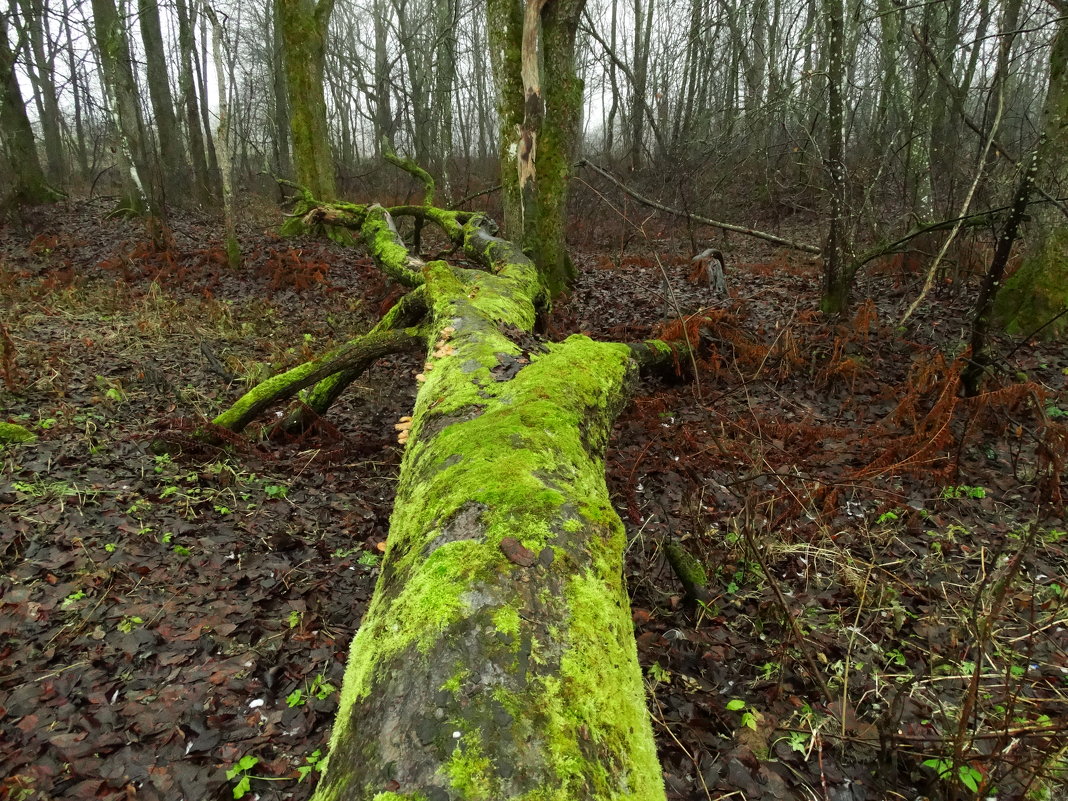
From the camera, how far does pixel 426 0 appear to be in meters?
29.2

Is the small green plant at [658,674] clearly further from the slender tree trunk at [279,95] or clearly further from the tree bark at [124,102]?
the slender tree trunk at [279,95]

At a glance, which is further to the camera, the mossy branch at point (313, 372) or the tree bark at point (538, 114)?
the tree bark at point (538, 114)

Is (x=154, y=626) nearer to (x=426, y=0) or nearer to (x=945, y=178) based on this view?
(x=945, y=178)

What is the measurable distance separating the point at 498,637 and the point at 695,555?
→ 2.19 meters

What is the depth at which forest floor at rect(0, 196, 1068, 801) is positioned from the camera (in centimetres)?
209

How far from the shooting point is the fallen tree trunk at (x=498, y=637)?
105cm

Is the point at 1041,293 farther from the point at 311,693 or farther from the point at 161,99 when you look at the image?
the point at 161,99

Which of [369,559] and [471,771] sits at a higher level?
[471,771]

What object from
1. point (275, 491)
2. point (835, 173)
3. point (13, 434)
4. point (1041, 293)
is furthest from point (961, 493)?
point (13, 434)

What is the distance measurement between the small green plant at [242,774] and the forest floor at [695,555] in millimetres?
13

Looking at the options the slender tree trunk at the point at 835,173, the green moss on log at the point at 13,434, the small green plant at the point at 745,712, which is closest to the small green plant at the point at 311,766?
the small green plant at the point at 745,712

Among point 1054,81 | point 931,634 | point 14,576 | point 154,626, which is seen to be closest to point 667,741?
point 931,634

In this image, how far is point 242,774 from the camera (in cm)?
209

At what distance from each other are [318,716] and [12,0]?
16845mm
